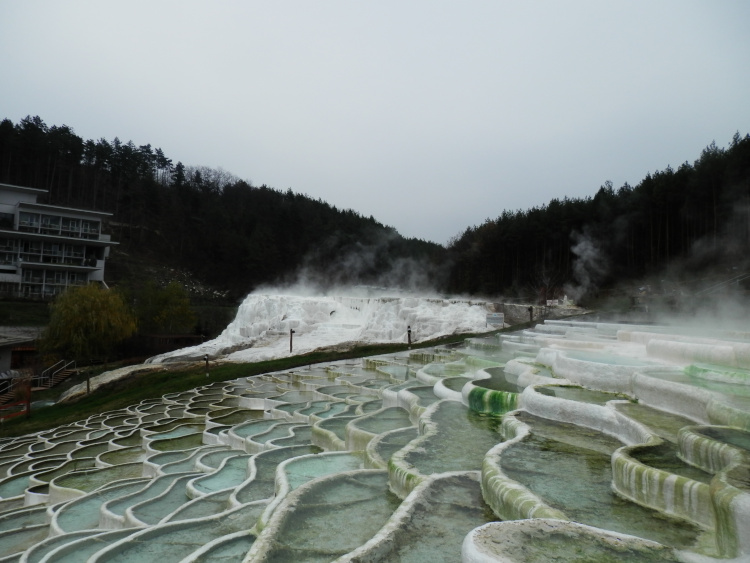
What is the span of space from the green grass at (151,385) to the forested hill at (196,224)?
27232 mm

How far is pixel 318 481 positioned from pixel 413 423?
2384 mm

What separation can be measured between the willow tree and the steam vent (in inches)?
593

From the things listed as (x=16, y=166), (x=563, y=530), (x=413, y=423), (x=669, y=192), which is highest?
(x=16, y=166)

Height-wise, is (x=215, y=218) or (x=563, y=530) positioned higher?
(x=215, y=218)

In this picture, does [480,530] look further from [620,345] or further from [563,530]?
[620,345]

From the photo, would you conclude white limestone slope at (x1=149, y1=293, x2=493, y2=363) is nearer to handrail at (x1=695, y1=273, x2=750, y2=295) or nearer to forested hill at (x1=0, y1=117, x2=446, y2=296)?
handrail at (x1=695, y1=273, x2=750, y2=295)

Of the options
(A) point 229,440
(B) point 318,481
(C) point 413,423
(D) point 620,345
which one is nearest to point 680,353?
(D) point 620,345

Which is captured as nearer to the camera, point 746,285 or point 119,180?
point 746,285

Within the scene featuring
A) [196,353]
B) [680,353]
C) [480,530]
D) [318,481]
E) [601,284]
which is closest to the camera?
[480,530]

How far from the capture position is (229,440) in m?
6.89

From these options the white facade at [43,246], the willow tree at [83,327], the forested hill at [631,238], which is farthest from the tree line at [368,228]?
the willow tree at [83,327]

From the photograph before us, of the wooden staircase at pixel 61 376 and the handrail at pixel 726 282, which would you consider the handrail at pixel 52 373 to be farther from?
the handrail at pixel 726 282

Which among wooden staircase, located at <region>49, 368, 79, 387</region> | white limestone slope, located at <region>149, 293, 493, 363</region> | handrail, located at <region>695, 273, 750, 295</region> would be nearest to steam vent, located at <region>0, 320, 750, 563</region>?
handrail, located at <region>695, 273, 750, 295</region>

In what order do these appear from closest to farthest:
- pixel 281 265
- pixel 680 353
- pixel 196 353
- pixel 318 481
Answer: pixel 318 481, pixel 680 353, pixel 196 353, pixel 281 265
